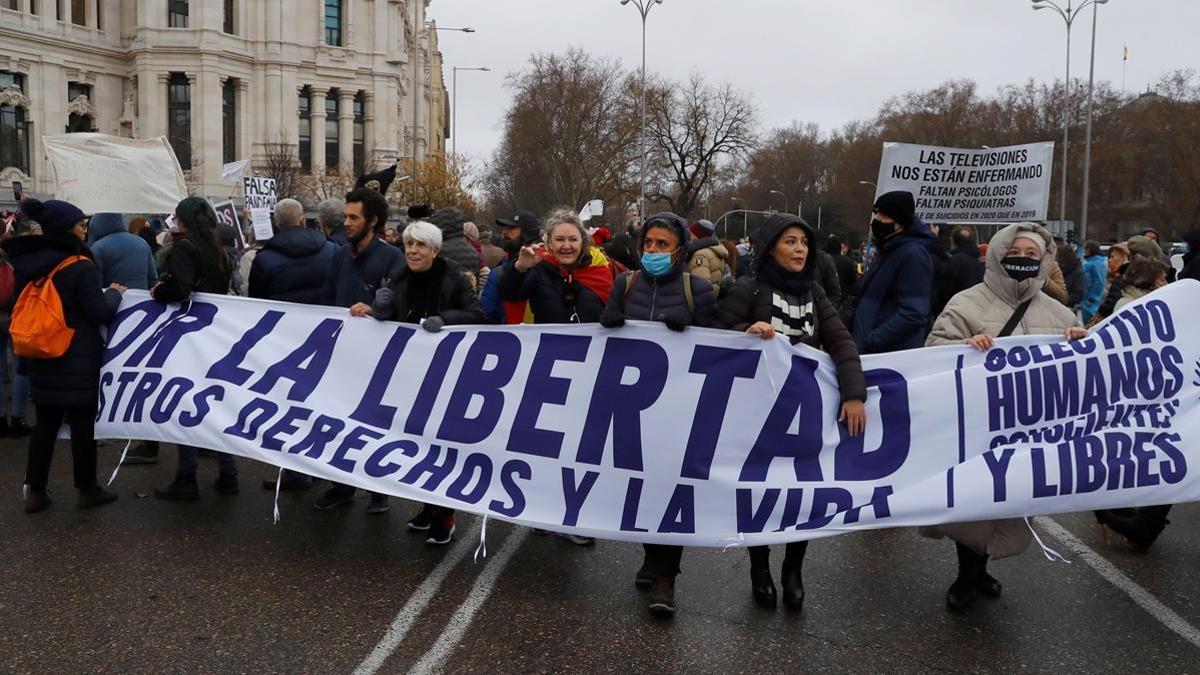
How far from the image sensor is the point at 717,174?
75.8 m

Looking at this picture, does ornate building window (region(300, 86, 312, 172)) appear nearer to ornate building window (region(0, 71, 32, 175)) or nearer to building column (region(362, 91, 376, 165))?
building column (region(362, 91, 376, 165))

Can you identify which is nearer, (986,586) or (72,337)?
(986,586)

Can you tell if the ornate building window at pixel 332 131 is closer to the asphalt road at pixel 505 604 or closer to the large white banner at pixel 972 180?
the large white banner at pixel 972 180

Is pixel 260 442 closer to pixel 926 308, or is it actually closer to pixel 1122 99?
pixel 926 308

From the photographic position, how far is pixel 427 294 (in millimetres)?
5906

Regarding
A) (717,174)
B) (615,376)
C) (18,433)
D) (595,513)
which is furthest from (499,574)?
(717,174)

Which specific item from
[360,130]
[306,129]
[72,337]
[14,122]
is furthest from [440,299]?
[360,130]

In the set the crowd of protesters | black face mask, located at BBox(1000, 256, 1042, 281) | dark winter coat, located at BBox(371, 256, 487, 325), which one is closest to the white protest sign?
the crowd of protesters

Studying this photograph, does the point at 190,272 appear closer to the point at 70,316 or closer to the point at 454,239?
the point at 70,316

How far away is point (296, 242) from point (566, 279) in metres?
2.25

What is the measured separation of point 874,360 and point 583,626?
1852mm

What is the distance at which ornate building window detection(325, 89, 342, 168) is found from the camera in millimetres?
76125

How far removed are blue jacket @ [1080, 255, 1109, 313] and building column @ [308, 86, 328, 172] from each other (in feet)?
218

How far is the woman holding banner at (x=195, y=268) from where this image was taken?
647 cm
